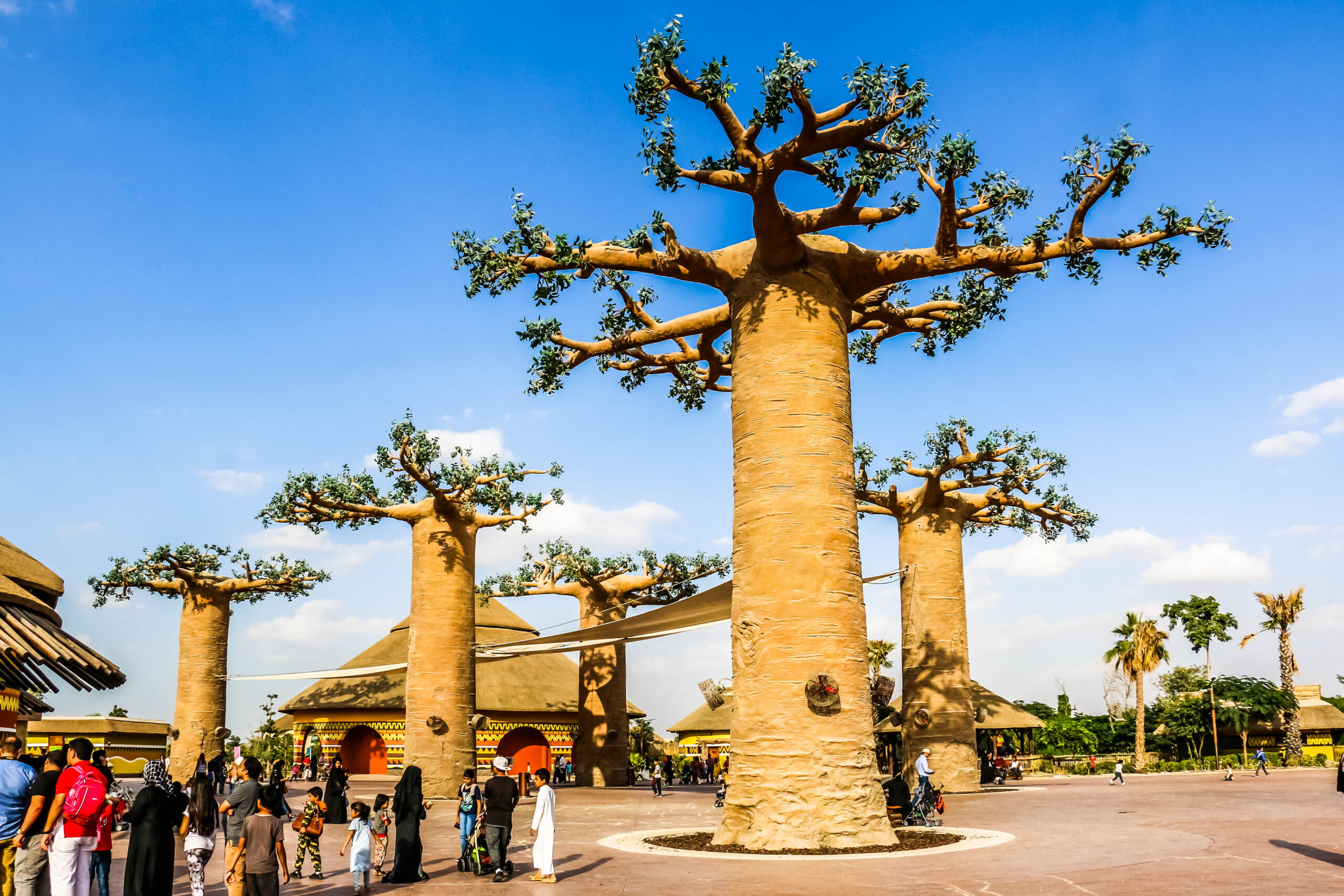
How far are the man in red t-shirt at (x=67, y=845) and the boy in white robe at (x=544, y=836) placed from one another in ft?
11.8

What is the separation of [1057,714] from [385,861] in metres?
48.4

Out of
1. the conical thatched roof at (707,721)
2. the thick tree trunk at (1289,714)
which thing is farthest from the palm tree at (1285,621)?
the conical thatched roof at (707,721)

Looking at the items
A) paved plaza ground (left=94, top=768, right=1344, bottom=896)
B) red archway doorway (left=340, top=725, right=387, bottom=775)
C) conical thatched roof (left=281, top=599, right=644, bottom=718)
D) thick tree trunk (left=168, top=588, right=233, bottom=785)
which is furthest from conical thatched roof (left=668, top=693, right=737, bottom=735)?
paved plaza ground (left=94, top=768, right=1344, bottom=896)

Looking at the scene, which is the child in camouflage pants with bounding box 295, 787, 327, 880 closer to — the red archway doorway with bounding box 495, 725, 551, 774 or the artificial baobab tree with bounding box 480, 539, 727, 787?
the artificial baobab tree with bounding box 480, 539, 727, 787

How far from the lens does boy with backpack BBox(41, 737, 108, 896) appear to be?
7.48 m

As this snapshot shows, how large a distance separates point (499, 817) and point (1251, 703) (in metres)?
39.7

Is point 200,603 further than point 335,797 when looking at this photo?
Yes

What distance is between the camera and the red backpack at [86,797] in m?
7.52

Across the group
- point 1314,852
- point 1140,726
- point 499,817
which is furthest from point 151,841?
point 1140,726

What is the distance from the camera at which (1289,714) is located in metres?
40.8

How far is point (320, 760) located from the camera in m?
36.3

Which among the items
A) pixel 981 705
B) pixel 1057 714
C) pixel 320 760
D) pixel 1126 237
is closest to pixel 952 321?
pixel 1126 237

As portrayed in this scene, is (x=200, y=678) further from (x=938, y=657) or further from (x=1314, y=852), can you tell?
(x=1314, y=852)

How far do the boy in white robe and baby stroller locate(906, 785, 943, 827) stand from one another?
6.90 meters
